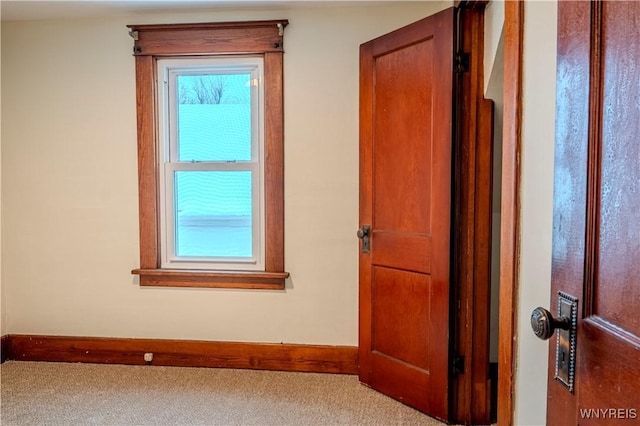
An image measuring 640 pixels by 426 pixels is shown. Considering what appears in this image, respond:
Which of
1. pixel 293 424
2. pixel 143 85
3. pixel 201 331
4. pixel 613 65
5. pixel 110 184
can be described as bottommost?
pixel 293 424

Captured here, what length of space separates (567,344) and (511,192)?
1.84 feet

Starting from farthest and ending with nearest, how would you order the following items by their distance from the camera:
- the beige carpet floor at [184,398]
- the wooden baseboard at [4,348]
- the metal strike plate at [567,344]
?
the wooden baseboard at [4,348], the beige carpet floor at [184,398], the metal strike plate at [567,344]

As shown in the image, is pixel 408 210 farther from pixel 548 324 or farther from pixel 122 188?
pixel 122 188

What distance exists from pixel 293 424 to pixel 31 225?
7.28 feet

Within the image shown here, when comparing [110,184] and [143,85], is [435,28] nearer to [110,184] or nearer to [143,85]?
[143,85]

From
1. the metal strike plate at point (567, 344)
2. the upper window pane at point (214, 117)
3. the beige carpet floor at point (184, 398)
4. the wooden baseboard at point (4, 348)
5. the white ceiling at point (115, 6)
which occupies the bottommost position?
the beige carpet floor at point (184, 398)

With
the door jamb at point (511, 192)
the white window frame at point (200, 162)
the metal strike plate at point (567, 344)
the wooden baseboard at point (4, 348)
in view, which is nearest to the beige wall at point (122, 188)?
the wooden baseboard at point (4, 348)

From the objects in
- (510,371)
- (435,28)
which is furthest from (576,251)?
(435,28)

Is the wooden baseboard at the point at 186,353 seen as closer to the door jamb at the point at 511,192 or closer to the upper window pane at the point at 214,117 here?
the upper window pane at the point at 214,117

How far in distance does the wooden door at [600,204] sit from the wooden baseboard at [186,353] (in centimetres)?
198

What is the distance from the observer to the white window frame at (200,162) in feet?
8.79

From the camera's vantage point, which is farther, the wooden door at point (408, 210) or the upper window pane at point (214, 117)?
the upper window pane at point (214, 117)

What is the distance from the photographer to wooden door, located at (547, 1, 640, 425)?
24.0 inches

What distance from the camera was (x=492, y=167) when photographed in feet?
6.70
